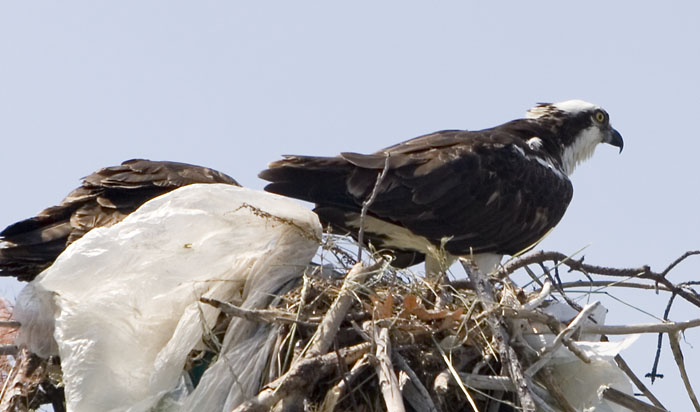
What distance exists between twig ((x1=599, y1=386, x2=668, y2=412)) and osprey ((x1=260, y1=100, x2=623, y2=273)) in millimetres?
1361

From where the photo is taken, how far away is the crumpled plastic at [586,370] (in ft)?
14.7

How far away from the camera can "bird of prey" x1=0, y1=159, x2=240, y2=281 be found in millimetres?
Answer: 5293

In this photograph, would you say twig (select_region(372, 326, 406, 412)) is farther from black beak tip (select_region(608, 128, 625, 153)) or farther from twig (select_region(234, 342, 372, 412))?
black beak tip (select_region(608, 128, 625, 153))

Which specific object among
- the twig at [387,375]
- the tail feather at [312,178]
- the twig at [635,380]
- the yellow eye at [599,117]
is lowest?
the twig at [635,380]

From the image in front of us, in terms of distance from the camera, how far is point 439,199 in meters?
6.38

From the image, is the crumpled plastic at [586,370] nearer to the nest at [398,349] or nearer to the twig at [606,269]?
the nest at [398,349]

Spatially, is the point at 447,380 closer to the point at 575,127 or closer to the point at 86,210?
the point at 86,210

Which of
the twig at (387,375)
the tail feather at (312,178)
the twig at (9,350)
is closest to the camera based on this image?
the twig at (387,375)

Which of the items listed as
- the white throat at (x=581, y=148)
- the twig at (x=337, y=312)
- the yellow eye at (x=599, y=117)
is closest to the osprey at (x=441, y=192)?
the white throat at (x=581, y=148)

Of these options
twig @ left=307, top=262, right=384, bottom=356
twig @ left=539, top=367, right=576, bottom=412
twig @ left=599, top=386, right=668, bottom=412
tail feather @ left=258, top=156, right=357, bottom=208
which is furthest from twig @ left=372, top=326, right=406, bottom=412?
tail feather @ left=258, top=156, right=357, bottom=208

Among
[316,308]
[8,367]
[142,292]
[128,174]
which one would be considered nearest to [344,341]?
[316,308]

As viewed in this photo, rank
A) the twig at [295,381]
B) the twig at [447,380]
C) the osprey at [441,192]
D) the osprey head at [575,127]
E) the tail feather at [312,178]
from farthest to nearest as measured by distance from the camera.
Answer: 1. the osprey head at [575,127]
2. the osprey at [441,192]
3. the tail feather at [312,178]
4. the twig at [447,380]
5. the twig at [295,381]

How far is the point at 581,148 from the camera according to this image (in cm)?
815

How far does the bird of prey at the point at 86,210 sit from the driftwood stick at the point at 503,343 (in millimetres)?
1826
